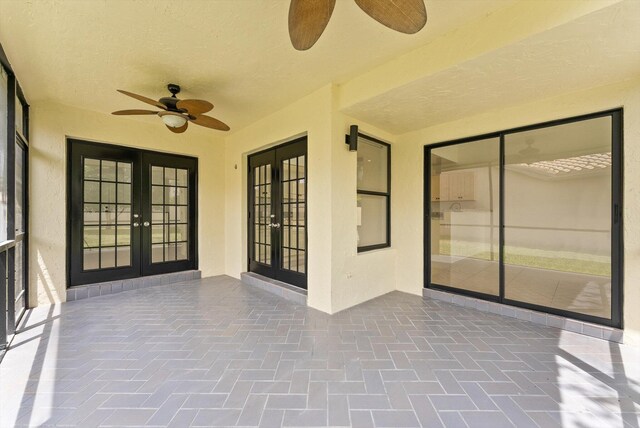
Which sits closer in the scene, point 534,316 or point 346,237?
Result: point 534,316

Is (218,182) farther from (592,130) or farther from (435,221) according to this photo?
(592,130)

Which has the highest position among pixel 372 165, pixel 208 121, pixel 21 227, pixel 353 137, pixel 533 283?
pixel 208 121

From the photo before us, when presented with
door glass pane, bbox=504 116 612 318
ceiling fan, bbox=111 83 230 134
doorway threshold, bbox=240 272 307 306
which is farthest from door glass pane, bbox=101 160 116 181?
door glass pane, bbox=504 116 612 318

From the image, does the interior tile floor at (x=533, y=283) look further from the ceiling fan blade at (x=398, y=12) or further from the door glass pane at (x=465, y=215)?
the ceiling fan blade at (x=398, y=12)

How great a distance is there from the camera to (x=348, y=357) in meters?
2.30

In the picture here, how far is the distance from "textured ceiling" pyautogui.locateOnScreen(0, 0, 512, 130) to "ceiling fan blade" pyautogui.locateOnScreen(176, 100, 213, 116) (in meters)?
0.39

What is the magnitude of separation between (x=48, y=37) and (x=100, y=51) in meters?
0.36

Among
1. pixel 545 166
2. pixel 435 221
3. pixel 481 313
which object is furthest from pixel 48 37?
pixel 545 166

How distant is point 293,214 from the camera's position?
13.4 ft

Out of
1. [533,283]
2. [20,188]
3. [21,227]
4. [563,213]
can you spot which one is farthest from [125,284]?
[563,213]

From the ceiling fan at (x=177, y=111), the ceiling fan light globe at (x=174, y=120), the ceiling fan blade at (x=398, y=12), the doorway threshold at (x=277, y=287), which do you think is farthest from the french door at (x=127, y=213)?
the ceiling fan blade at (x=398, y=12)

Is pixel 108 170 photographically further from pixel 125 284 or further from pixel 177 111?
pixel 177 111

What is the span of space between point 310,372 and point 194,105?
2863 mm

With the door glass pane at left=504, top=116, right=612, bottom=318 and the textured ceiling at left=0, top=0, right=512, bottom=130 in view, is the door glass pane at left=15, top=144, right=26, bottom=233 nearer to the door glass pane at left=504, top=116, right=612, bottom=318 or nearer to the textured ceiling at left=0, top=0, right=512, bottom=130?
the textured ceiling at left=0, top=0, right=512, bottom=130
